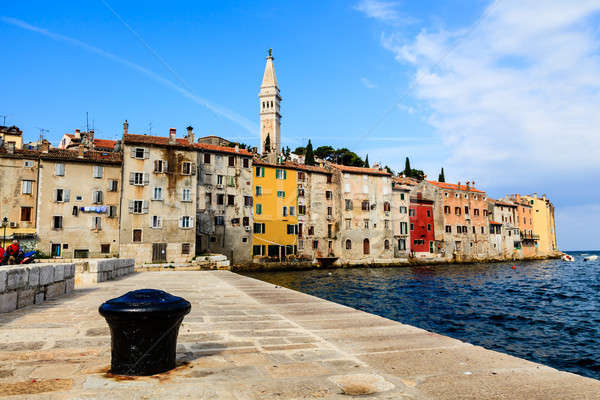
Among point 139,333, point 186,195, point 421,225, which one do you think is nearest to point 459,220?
point 421,225

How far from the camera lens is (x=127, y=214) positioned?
44219 mm

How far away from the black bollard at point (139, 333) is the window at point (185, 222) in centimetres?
4283

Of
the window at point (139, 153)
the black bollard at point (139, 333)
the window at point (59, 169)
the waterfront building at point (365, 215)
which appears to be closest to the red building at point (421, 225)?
the waterfront building at point (365, 215)

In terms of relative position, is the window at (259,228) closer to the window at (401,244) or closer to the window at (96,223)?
the window at (96,223)

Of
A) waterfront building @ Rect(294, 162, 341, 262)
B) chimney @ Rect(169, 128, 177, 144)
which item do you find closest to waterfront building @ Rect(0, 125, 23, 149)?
chimney @ Rect(169, 128, 177, 144)

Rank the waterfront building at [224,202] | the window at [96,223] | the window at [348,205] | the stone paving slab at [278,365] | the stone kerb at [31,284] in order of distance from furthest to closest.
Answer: the window at [348,205] → the waterfront building at [224,202] → the window at [96,223] → the stone kerb at [31,284] → the stone paving slab at [278,365]

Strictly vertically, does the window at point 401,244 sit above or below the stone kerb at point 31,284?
above

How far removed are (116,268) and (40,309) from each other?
1051 cm

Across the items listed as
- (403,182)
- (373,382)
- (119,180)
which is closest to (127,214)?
(119,180)

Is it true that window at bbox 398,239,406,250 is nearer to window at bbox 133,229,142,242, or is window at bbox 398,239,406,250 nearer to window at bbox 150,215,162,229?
window at bbox 150,215,162,229

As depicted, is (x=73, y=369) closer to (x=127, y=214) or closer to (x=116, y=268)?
(x=116, y=268)

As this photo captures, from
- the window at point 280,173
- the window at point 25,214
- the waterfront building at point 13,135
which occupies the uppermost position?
the waterfront building at point 13,135

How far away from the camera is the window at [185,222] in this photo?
45919mm

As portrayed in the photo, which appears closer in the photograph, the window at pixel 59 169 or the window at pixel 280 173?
the window at pixel 59 169
